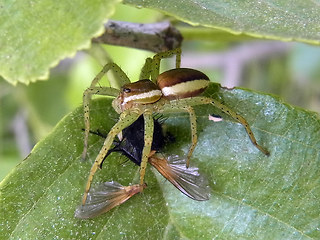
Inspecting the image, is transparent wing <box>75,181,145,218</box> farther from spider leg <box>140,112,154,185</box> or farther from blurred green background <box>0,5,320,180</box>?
blurred green background <box>0,5,320,180</box>

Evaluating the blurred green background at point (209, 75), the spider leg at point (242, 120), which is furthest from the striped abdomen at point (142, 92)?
the blurred green background at point (209, 75)

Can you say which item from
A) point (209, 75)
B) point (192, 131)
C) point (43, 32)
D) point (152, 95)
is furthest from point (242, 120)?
point (209, 75)

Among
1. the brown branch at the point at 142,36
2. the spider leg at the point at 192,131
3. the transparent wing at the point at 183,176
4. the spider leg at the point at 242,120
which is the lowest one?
the transparent wing at the point at 183,176

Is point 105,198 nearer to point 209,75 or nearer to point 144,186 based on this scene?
point 144,186

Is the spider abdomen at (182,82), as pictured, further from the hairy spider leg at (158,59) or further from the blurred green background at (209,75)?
the blurred green background at (209,75)

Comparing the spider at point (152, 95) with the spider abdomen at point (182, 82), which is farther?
the spider abdomen at point (182, 82)

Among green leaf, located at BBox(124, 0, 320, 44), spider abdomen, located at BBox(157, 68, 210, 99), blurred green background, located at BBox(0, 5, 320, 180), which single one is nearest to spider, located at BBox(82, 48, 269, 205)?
spider abdomen, located at BBox(157, 68, 210, 99)

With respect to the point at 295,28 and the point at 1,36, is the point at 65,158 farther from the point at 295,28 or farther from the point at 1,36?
the point at 295,28
